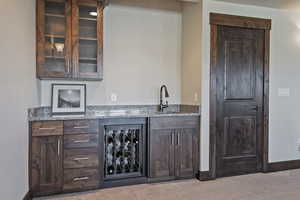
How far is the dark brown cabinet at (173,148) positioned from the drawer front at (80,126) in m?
0.76

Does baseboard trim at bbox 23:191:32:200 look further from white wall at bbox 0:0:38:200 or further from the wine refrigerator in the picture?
the wine refrigerator

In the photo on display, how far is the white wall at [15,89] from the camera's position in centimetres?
209

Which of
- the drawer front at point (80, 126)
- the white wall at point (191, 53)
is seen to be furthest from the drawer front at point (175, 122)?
the drawer front at point (80, 126)

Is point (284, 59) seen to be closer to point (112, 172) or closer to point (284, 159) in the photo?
point (284, 159)

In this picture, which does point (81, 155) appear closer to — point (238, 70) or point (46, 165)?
point (46, 165)

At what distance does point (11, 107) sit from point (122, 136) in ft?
4.78

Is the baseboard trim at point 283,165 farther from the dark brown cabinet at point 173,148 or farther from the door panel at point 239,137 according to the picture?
the dark brown cabinet at point 173,148

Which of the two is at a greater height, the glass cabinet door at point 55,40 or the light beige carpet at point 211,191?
the glass cabinet door at point 55,40

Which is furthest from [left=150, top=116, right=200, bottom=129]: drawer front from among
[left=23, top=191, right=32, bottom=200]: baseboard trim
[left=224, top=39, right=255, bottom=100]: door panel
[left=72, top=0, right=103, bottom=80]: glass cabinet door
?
[left=23, top=191, right=32, bottom=200]: baseboard trim

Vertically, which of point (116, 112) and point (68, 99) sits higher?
point (68, 99)

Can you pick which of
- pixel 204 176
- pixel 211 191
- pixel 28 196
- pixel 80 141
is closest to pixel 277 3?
pixel 204 176

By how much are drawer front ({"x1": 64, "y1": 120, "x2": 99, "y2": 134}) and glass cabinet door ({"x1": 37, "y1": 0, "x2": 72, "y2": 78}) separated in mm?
657

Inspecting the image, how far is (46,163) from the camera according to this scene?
294 cm

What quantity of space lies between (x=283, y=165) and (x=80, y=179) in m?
3.21
